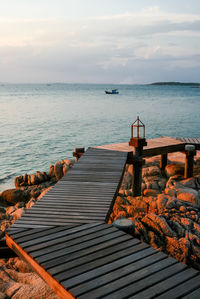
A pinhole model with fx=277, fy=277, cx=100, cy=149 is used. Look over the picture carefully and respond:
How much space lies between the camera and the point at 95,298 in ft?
11.6

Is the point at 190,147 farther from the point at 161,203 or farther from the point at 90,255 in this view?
the point at 90,255

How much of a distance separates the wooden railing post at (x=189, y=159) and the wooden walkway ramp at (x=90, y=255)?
6250mm

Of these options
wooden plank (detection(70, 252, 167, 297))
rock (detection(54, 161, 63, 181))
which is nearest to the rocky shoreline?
wooden plank (detection(70, 252, 167, 297))

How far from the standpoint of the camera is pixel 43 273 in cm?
419

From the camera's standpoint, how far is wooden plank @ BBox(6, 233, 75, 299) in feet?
12.4

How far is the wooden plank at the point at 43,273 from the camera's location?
3791mm

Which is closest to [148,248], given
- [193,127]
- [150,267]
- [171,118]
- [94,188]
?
[150,267]

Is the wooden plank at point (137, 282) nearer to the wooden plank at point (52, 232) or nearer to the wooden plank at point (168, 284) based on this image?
the wooden plank at point (168, 284)

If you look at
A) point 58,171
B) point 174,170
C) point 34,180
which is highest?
point 174,170

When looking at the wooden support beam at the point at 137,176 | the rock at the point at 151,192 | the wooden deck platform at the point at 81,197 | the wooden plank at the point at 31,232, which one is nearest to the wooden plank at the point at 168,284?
the wooden deck platform at the point at 81,197

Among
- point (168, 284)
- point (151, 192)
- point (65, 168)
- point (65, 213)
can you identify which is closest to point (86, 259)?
point (168, 284)

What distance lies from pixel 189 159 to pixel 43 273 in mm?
9751

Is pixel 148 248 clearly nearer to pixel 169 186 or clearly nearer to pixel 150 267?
pixel 150 267

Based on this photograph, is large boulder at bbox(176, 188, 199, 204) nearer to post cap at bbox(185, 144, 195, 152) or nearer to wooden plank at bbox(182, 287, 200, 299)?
post cap at bbox(185, 144, 195, 152)
